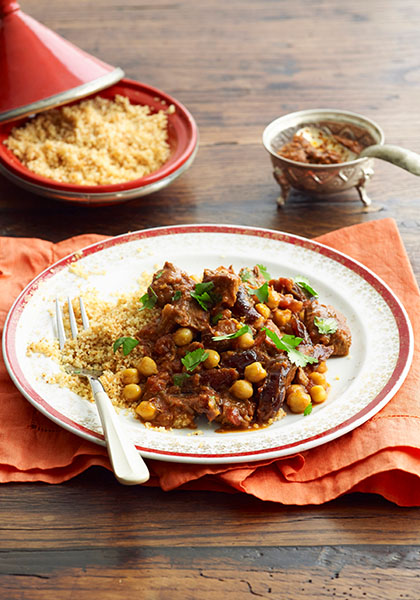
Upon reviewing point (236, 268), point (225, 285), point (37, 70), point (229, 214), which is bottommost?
point (229, 214)

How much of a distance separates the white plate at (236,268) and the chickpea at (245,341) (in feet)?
1.03

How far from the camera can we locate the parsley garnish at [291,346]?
104 inches

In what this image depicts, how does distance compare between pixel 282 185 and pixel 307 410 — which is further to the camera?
pixel 282 185

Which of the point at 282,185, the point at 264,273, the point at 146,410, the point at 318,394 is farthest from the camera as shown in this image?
the point at 282,185

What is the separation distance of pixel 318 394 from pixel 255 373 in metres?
0.26

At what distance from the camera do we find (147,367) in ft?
8.80

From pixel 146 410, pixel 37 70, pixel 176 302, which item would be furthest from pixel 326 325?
pixel 37 70

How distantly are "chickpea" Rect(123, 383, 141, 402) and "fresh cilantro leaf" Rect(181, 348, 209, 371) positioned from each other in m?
0.20

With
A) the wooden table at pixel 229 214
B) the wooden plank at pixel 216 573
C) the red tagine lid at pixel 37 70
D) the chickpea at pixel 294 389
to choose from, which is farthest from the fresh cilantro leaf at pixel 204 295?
the red tagine lid at pixel 37 70

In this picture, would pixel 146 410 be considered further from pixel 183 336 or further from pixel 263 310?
pixel 263 310

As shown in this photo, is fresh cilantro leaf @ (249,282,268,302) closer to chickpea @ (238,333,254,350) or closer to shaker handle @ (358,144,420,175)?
chickpea @ (238,333,254,350)

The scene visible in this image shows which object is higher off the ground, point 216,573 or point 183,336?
point 183,336

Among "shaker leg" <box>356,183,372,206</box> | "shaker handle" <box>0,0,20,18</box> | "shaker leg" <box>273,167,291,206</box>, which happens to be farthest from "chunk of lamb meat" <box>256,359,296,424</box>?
"shaker handle" <box>0,0,20,18</box>

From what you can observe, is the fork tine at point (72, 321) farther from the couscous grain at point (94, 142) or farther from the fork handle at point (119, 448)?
the couscous grain at point (94, 142)
